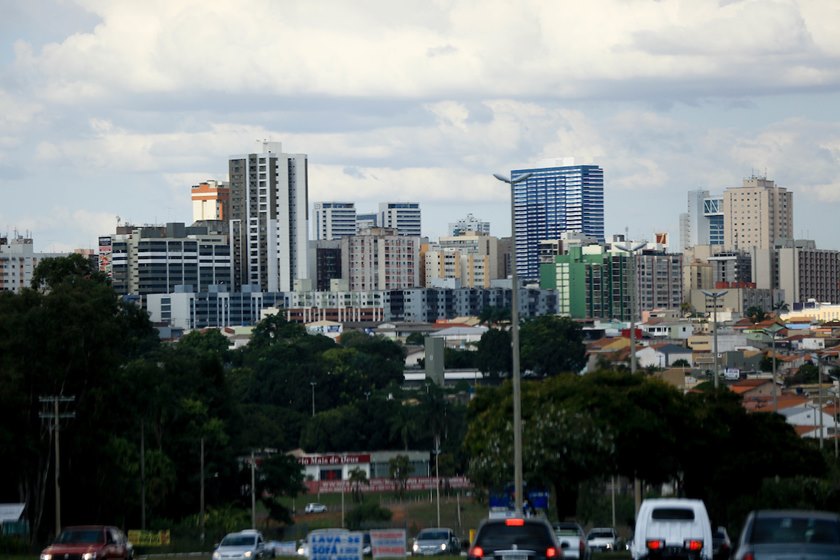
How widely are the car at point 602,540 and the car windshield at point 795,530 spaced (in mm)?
30994

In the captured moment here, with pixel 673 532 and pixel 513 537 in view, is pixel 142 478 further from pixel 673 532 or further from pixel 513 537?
pixel 513 537

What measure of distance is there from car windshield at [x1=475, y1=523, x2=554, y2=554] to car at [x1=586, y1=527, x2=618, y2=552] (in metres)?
27.6

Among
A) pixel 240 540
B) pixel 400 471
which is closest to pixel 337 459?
pixel 400 471

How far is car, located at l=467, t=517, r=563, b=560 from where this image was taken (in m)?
26.8

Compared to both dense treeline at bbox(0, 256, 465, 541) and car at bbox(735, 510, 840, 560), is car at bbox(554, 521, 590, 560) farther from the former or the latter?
dense treeline at bbox(0, 256, 465, 541)

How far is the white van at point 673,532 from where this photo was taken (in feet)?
112

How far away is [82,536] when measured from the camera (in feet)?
127

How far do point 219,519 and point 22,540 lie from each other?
3138cm

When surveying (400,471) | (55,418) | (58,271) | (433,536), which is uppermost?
(58,271)

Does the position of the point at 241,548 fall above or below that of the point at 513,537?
below

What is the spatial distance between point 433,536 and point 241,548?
1155cm

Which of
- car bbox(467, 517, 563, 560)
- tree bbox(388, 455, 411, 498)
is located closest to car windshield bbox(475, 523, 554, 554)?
car bbox(467, 517, 563, 560)

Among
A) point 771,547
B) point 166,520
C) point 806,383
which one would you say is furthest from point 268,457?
point 806,383

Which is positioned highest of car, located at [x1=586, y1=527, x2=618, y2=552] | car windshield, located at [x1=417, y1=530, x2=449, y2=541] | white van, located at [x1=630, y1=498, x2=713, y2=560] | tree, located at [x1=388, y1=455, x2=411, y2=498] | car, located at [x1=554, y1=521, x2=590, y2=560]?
white van, located at [x1=630, y1=498, x2=713, y2=560]
